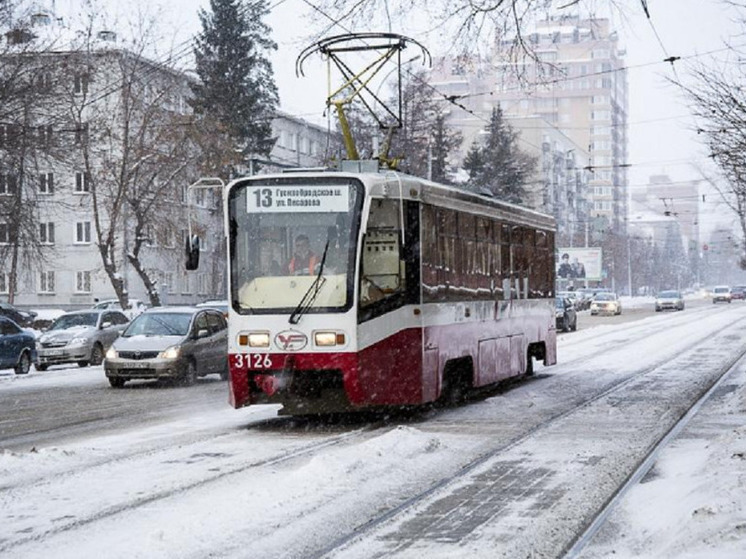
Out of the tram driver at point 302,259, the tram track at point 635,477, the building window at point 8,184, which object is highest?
the building window at point 8,184

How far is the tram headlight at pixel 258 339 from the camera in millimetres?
14398

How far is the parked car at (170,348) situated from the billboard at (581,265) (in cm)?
6909

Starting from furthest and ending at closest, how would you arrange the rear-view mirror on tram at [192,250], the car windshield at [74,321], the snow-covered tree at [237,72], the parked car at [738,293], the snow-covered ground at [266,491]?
the parked car at [738,293], the snow-covered tree at [237,72], the car windshield at [74,321], the rear-view mirror on tram at [192,250], the snow-covered ground at [266,491]

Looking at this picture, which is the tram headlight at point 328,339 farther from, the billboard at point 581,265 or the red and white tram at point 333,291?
the billboard at point 581,265

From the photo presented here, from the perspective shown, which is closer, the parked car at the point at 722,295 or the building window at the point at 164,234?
the building window at the point at 164,234

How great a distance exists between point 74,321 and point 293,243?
19.7 metres

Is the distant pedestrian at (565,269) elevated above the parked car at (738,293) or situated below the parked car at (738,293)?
above

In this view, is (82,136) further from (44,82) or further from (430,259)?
(430,259)

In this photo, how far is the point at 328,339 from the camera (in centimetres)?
1417

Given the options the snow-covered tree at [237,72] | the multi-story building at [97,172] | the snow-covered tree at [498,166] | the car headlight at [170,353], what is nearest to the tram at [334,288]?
the multi-story building at [97,172]

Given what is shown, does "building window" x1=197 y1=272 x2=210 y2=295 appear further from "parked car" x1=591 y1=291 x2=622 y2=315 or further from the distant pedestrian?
the distant pedestrian

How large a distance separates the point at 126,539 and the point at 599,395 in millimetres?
12250

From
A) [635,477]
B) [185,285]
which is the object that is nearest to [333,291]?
[635,477]

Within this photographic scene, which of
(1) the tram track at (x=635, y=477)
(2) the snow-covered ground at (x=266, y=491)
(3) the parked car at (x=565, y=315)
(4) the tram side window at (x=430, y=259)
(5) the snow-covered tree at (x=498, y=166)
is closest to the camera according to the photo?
(2) the snow-covered ground at (x=266, y=491)
